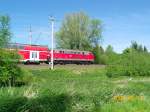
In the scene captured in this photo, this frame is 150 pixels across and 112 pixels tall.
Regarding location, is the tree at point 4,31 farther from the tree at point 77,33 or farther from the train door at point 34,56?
the tree at point 77,33

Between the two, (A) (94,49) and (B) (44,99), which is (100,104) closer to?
(B) (44,99)

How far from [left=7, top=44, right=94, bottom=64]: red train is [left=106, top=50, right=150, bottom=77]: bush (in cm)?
1685

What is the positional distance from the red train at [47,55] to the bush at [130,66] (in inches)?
663

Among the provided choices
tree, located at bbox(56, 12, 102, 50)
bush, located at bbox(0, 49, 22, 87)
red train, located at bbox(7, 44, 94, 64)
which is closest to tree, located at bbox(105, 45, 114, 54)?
tree, located at bbox(56, 12, 102, 50)

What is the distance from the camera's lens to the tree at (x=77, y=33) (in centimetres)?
9550

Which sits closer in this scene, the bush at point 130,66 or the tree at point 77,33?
the bush at point 130,66

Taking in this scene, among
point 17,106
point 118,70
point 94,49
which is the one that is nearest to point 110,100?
point 17,106

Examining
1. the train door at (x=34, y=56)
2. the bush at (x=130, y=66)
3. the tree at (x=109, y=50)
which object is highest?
the tree at (x=109, y=50)

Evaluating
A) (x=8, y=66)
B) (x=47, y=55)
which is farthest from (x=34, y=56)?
(x=8, y=66)

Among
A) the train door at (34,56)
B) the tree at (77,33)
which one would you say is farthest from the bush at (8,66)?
the tree at (77,33)

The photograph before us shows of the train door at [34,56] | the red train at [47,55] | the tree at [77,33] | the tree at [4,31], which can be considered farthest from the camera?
the tree at [77,33]

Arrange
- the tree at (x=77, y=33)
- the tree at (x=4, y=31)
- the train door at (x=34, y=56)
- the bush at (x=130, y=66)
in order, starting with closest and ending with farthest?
the tree at (x=4, y=31) < the bush at (x=130, y=66) < the train door at (x=34, y=56) < the tree at (x=77, y=33)

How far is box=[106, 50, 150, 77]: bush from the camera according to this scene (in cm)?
4631

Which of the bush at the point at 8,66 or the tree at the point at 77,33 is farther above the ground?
the tree at the point at 77,33
